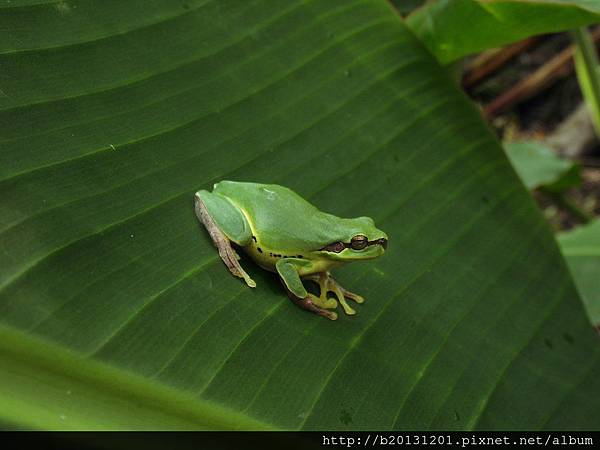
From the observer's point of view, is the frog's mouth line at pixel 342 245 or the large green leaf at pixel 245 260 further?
the frog's mouth line at pixel 342 245

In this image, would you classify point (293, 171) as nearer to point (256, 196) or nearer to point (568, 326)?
point (256, 196)

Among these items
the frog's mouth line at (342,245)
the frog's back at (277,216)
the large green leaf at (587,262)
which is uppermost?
the frog's back at (277,216)

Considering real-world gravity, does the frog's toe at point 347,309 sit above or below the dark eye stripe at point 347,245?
below

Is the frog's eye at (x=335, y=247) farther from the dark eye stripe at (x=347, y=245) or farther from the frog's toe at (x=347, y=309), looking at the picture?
the frog's toe at (x=347, y=309)

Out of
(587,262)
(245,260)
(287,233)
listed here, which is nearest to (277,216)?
(287,233)

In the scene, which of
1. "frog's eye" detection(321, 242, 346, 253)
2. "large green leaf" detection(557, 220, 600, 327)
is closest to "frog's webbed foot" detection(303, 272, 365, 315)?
"frog's eye" detection(321, 242, 346, 253)

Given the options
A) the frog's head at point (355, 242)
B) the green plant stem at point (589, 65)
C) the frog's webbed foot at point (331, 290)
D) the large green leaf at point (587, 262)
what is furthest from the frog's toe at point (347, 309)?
the green plant stem at point (589, 65)

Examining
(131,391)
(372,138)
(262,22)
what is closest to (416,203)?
(372,138)
